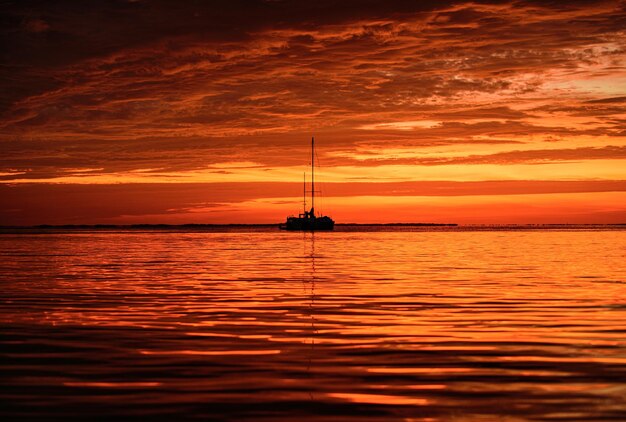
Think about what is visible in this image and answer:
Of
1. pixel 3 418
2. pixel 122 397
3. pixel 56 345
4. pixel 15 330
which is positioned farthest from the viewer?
pixel 15 330

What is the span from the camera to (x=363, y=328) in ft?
66.4

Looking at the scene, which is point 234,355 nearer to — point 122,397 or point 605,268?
point 122,397

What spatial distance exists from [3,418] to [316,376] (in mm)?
5268

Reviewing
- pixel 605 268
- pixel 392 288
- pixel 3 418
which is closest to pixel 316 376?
pixel 3 418

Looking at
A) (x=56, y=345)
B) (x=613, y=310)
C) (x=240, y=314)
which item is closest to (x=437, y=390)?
(x=56, y=345)

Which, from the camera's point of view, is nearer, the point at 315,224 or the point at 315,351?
the point at 315,351

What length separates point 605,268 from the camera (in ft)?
143

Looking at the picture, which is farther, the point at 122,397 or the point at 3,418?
the point at 122,397

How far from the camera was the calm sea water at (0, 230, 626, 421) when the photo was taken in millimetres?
11695

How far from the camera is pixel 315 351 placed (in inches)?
655

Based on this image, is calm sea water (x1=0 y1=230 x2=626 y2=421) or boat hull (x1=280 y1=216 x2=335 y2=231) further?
boat hull (x1=280 y1=216 x2=335 y2=231)

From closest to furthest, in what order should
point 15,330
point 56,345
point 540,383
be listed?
point 540,383, point 56,345, point 15,330

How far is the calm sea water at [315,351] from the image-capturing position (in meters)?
11.7

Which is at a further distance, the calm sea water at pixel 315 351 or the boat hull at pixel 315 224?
the boat hull at pixel 315 224
